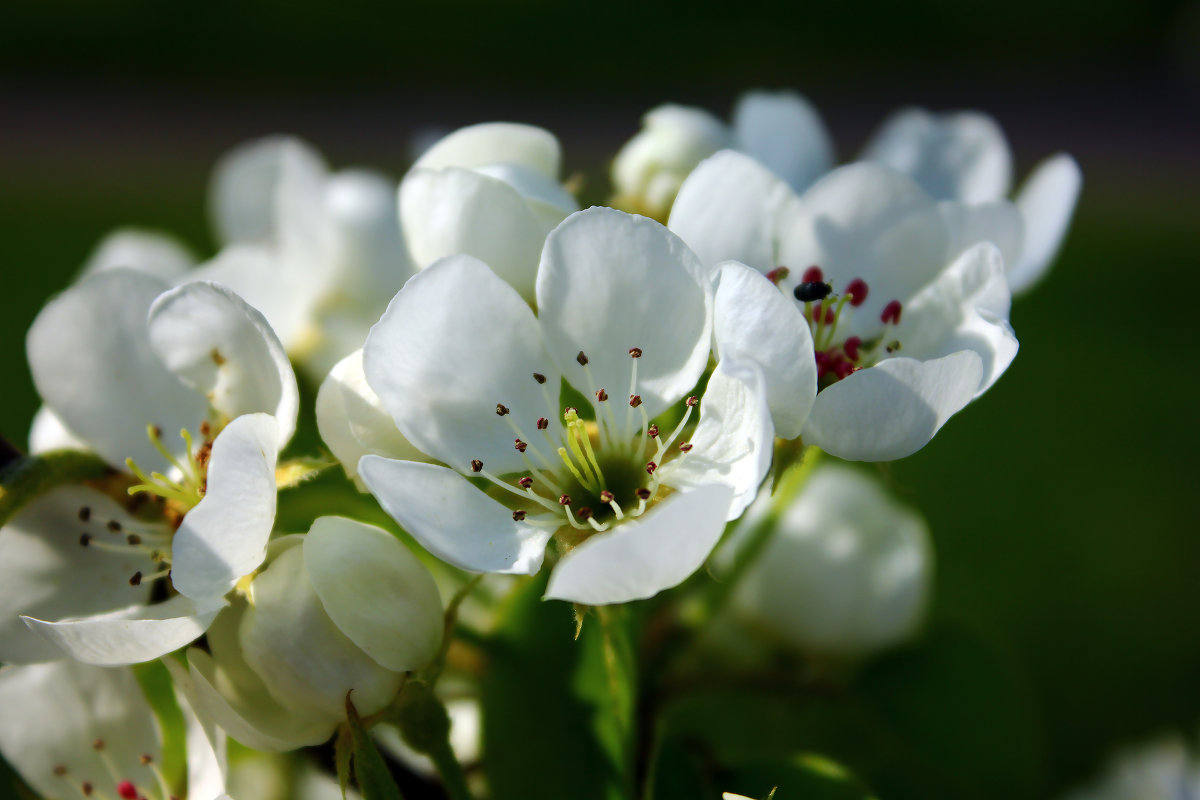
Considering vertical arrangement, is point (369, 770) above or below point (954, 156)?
below

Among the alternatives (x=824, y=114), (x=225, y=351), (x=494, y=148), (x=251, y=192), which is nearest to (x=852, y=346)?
(x=494, y=148)

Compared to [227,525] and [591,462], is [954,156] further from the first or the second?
[227,525]

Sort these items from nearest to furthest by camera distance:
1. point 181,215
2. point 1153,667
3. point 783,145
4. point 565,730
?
point 565,730, point 783,145, point 1153,667, point 181,215

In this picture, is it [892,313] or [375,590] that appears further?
[892,313]

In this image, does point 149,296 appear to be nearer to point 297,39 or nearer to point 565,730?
point 565,730

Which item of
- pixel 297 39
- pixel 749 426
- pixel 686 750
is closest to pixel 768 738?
pixel 686 750

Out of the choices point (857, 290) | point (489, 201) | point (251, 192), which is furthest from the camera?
point (251, 192)
